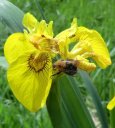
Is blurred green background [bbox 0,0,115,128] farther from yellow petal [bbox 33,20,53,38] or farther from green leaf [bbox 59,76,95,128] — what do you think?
yellow petal [bbox 33,20,53,38]

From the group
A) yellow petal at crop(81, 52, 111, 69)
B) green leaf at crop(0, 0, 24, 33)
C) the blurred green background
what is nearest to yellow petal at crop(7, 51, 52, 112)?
yellow petal at crop(81, 52, 111, 69)

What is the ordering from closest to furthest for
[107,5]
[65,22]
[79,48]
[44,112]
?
[79,48]
[44,112]
[65,22]
[107,5]

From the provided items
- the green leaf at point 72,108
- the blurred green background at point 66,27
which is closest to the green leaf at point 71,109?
the green leaf at point 72,108

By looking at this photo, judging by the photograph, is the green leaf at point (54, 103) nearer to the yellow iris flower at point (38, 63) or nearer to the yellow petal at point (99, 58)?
the yellow iris flower at point (38, 63)


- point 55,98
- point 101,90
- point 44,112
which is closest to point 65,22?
point 101,90

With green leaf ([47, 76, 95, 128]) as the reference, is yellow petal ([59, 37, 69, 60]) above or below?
above

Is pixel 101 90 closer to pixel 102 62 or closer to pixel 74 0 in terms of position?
pixel 102 62

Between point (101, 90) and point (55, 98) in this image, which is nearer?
point (55, 98)
